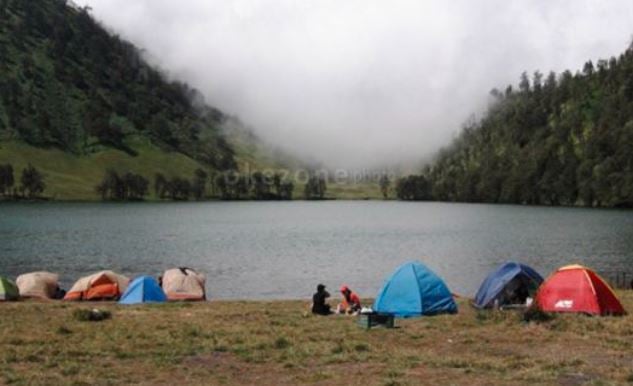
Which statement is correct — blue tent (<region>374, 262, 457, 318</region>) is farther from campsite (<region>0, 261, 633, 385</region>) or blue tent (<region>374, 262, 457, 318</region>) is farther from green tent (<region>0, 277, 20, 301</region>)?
green tent (<region>0, 277, 20, 301</region>)

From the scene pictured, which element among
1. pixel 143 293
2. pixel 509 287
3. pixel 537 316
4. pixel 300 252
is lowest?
pixel 300 252

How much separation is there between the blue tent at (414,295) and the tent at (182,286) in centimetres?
1481

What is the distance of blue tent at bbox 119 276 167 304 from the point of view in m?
40.7

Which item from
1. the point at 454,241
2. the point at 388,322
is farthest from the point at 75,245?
the point at 388,322

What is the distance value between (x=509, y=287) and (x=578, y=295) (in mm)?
4752

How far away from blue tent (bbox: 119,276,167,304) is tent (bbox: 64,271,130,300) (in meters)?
3.09

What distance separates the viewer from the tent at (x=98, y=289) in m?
43.9

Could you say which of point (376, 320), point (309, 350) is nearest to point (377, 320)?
point (376, 320)

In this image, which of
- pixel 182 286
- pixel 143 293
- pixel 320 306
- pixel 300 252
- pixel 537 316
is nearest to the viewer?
pixel 537 316

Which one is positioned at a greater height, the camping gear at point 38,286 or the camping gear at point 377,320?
the camping gear at point 377,320

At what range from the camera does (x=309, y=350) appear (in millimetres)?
23453

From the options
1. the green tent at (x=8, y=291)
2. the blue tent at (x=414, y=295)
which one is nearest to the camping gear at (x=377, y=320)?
the blue tent at (x=414, y=295)

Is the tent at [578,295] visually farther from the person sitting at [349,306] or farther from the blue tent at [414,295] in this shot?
the person sitting at [349,306]

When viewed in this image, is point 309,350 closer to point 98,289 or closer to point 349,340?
point 349,340
